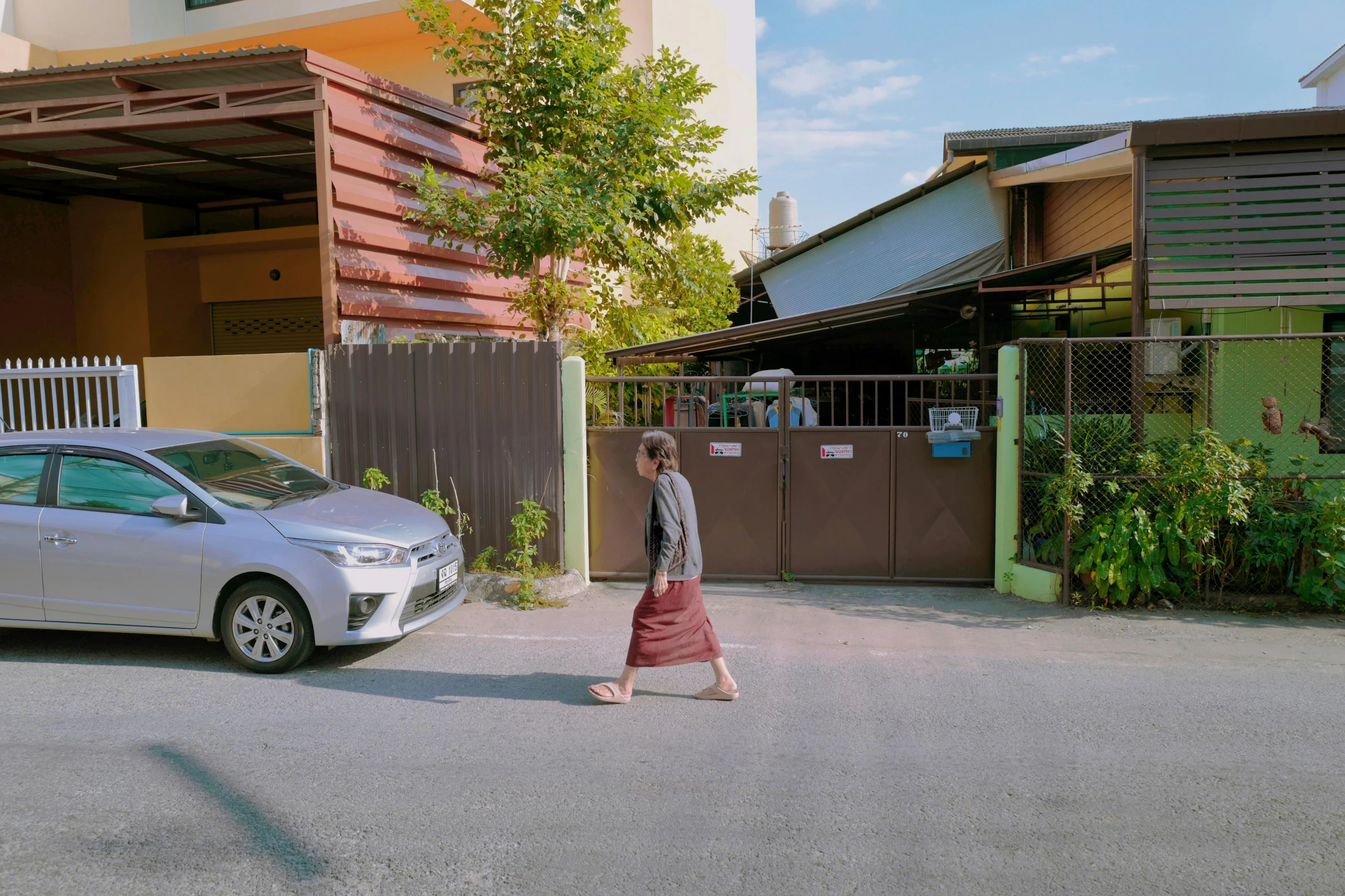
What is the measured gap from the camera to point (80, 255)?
569 inches

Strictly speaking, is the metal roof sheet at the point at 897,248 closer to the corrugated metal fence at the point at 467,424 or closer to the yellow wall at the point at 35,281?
the corrugated metal fence at the point at 467,424

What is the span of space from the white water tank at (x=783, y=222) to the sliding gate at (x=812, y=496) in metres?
13.3

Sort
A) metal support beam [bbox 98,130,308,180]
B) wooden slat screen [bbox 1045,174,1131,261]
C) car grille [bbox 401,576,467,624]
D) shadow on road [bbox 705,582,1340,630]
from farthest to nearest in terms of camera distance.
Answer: wooden slat screen [bbox 1045,174,1131,261], metal support beam [bbox 98,130,308,180], shadow on road [bbox 705,582,1340,630], car grille [bbox 401,576,467,624]

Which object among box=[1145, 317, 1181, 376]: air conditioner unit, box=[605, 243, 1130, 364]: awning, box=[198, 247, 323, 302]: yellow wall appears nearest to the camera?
box=[1145, 317, 1181, 376]: air conditioner unit

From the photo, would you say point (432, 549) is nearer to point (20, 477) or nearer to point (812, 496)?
point (20, 477)

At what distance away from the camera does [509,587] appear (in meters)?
7.96

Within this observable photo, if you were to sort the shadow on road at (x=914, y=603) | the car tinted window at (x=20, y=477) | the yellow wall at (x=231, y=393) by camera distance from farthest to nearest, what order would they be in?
the yellow wall at (x=231, y=393), the shadow on road at (x=914, y=603), the car tinted window at (x=20, y=477)

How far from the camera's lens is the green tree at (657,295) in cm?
1061

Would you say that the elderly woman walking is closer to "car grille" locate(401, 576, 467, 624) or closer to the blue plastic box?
"car grille" locate(401, 576, 467, 624)

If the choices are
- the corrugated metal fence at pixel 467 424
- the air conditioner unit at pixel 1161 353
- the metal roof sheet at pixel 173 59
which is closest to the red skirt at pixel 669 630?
the corrugated metal fence at pixel 467 424

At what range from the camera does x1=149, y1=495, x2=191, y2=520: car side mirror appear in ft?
19.4

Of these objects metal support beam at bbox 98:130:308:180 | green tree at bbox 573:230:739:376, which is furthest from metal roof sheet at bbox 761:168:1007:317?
metal support beam at bbox 98:130:308:180

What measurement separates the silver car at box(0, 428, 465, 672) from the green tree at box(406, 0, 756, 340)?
3812 mm

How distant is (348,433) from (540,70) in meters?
4.16
